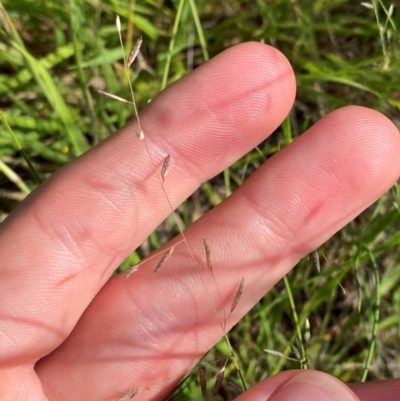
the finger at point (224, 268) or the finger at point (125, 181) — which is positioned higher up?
the finger at point (125, 181)

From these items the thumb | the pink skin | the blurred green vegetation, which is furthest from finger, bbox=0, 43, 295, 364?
the thumb

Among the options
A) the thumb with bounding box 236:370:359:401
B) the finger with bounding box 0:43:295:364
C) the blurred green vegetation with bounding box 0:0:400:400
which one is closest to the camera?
the thumb with bounding box 236:370:359:401

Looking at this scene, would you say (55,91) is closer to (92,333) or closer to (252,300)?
(92,333)

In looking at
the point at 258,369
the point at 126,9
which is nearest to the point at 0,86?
the point at 126,9

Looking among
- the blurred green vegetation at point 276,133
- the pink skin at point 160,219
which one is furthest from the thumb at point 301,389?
the blurred green vegetation at point 276,133

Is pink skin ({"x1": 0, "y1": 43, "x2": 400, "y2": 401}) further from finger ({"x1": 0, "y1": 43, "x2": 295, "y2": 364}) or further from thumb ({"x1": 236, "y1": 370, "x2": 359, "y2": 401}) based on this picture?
thumb ({"x1": 236, "y1": 370, "x2": 359, "y2": 401})

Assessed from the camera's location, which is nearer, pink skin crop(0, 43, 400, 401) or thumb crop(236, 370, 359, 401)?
thumb crop(236, 370, 359, 401)

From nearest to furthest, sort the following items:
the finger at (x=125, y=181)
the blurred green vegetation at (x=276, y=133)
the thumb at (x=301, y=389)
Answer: the thumb at (x=301, y=389), the finger at (x=125, y=181), the blurred green vegetation at (x=276, y=133)

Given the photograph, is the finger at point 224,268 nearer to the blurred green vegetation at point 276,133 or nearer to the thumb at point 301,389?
the blurred green vegetation at point 276,133

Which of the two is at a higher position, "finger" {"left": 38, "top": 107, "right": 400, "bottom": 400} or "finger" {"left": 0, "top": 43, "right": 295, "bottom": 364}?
"finger" {"left": 0, "top": 43, "right": 295, "bottom": 364}

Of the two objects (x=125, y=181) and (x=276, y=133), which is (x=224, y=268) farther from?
(x=276, y=133)
